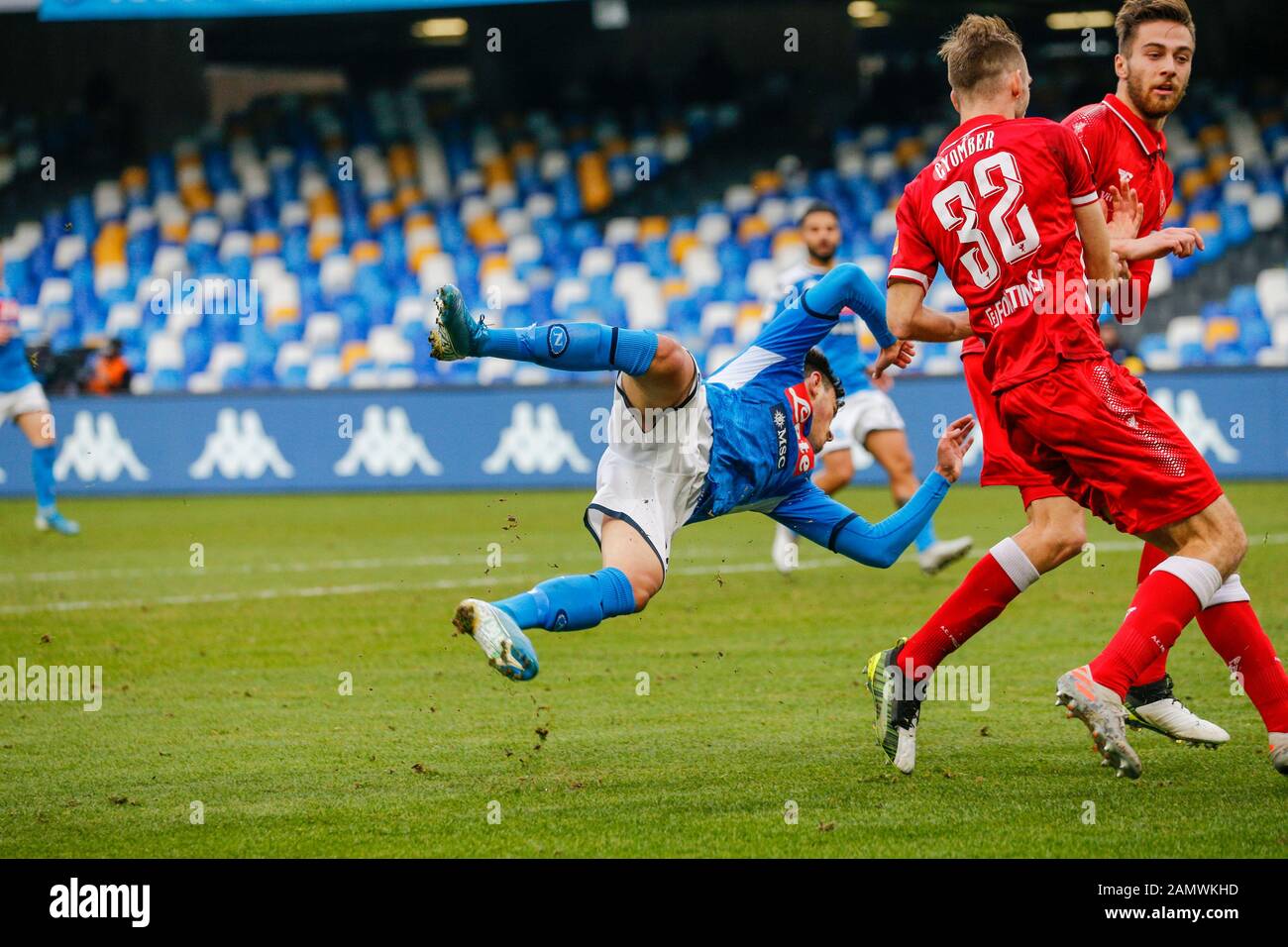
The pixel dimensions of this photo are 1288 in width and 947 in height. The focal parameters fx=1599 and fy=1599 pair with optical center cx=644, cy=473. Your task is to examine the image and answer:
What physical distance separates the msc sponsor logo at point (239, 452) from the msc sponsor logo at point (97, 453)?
70cm

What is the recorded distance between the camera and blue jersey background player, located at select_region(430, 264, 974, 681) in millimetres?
4375

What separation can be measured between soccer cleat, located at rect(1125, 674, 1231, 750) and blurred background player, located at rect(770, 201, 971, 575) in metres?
4.13

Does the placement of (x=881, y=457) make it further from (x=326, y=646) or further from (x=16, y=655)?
(x=16, y=655)

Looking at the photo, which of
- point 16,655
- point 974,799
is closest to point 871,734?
point 974,799

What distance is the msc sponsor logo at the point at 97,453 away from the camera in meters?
17.2

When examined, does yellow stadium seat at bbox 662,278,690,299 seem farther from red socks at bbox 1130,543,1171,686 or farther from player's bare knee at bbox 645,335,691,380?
player's bare knee at bbox 645,335,691,380

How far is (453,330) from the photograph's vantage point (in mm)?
4352

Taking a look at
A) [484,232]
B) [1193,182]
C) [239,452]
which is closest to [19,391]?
[239,452]

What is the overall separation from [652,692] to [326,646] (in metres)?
1.95

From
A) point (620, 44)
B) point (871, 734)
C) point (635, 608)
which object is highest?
point (620, 44)

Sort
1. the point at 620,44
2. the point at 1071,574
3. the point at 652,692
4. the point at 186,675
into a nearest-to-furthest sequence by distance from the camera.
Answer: the point at 652,692 < the point at 186,675 < the point at 1071,574 < the point at 620,44

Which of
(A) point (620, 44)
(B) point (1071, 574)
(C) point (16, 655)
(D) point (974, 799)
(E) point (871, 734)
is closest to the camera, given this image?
(D) point (974, 799)

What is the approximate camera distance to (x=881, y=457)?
9.53 m

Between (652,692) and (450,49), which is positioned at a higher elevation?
(450,49)
